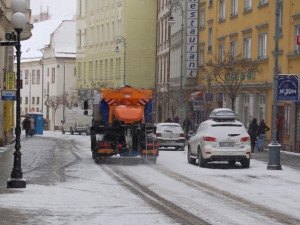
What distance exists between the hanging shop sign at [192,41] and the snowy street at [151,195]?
3173 cm

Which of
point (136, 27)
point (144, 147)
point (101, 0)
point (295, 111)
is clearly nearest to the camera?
point (144, 147)

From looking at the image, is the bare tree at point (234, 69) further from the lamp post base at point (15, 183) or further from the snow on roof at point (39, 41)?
the snow on roof at point (39, 41)

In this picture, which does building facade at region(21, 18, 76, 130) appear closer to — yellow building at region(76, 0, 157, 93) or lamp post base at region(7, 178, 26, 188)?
yellow building at region(76, 0, 157, 93)

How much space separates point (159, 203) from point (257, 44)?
101 feet

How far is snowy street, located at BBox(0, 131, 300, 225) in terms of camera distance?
1384cm

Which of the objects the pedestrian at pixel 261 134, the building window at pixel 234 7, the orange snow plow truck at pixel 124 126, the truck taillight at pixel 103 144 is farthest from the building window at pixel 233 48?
the truck taillight at pixel 103 144

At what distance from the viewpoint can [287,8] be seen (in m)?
40.8

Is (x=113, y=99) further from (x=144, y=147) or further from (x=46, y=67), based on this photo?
A: (x=46, y=67)

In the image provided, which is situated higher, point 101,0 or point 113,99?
point 101,0

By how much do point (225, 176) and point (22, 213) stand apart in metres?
11.0

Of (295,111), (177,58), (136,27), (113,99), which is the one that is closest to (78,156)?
(113,99)

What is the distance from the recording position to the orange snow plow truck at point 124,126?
30766 millimetres

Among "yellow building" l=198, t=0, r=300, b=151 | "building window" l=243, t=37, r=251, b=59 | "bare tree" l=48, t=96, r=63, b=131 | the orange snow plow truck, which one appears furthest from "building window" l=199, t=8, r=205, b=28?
"bare tree" l=48, t=96, r=63, b=131

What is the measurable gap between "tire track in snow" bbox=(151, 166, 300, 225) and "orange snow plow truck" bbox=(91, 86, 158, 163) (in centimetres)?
515
